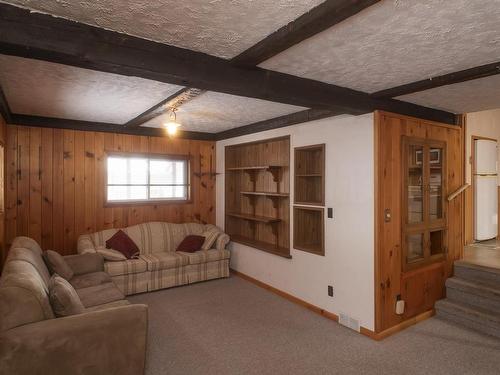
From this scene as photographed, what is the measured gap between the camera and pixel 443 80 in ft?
7.86

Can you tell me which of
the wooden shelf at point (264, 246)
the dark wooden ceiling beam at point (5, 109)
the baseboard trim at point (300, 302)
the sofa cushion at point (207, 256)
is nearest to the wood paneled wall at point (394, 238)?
→ the baseboard trim at point (300, 302)

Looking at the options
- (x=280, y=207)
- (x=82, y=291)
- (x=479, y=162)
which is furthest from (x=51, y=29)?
(x=479, y=162)

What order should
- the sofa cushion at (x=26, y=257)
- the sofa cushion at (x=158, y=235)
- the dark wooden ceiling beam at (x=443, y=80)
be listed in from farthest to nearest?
the sofa cushion at (x=158, y=235) → the sofa cushion at (x=26, y=257) → the dark wooden ceiling beam at (x=443, y=80)

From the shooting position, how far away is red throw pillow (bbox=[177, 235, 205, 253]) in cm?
472

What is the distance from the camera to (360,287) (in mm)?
3189

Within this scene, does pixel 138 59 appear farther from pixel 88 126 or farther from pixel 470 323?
pixel 470 323

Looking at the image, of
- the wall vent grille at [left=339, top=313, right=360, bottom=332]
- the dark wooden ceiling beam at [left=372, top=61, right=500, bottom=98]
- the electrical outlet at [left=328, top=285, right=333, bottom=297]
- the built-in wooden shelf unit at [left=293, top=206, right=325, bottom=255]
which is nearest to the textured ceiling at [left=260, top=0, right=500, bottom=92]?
the dark wooden ceiling beam at [left=372, top=61, right=500, bottom=98]

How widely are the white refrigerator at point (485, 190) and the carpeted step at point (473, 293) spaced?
4.96ft

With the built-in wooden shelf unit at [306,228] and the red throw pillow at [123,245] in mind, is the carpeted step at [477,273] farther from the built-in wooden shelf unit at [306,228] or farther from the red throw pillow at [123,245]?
the red throw pillow at [123,245]

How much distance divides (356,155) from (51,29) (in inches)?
106

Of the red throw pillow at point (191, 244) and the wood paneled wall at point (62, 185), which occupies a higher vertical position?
the wood paneled wall at point (62, 185)

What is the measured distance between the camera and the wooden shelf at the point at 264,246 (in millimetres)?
4150

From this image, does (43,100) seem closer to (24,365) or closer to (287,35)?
(24,365)

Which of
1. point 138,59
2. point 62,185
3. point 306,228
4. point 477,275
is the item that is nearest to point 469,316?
point 477,275
